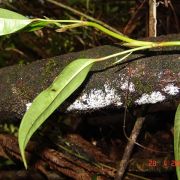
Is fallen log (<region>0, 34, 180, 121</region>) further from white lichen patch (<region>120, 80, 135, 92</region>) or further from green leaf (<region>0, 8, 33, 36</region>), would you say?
green leaf (<region>0, 8, 33, 36</region>)

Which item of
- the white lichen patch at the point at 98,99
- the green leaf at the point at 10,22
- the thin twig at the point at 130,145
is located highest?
the green leaf at the point at 10,22

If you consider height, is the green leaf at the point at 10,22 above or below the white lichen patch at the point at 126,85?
above

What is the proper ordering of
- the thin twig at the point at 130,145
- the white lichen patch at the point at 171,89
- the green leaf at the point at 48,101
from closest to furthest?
1. the green leaf at the point at 48,101
2. the white lichen patch at the point at 171,89
3. the thin twig at the point at 130,145

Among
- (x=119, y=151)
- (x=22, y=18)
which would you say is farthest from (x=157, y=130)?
(x=22, y=18)

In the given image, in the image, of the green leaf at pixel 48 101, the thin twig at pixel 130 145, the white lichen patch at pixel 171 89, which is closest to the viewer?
the green leaf at pixel 48 101

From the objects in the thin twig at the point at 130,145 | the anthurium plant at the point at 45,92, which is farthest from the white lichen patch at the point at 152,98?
the thin twig at the point at 130,145

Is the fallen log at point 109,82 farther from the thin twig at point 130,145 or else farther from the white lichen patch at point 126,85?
the thin twig at point 130,145

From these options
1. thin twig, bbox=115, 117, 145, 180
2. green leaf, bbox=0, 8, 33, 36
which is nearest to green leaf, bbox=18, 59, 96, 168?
green leaf, bbox=0, 8, 33, 36

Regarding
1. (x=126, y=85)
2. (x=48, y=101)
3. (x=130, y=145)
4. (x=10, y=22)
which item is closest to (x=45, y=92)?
(x=48, y=101)

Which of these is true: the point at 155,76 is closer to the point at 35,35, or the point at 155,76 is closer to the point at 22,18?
the point at 22,18
